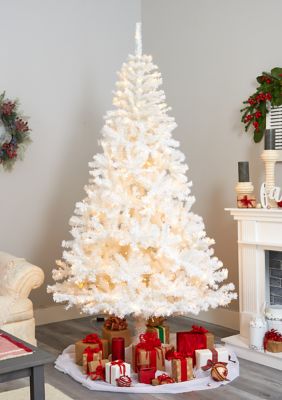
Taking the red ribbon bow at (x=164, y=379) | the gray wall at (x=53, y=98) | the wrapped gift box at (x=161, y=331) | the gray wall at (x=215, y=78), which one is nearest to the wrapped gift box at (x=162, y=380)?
the red ribbon bow at (x=164, y=379)

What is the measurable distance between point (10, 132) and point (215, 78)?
1.81 m

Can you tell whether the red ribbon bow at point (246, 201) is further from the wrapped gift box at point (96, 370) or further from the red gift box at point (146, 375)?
the wrapped gift box at point (96, 370)

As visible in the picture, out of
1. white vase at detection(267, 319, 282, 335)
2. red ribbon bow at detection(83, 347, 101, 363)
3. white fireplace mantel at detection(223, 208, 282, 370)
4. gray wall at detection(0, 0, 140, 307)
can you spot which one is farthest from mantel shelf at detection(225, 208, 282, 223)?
gray wall at detection(0, 0, 140, 307)

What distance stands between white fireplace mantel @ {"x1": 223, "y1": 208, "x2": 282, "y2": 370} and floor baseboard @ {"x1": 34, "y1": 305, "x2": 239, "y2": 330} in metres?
0.56

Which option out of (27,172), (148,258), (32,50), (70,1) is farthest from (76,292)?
(70,1)

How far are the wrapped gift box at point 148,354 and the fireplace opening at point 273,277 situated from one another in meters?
0.98

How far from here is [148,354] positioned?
3.44 meters

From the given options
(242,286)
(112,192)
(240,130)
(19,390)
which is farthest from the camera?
(240,130)

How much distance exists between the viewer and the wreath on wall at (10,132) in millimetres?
4693

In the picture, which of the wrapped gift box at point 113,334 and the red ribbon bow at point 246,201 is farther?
the red ribbon bow at point 246,201

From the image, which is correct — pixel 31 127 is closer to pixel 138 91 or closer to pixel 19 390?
pixel 138 91

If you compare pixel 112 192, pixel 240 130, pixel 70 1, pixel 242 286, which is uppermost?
pixel 70 1

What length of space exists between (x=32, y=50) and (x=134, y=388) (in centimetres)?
305

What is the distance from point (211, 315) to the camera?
4.89 m
